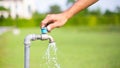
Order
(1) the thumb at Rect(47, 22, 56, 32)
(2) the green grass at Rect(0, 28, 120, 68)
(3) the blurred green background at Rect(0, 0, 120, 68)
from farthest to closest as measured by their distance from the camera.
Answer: (3) the blurred green background at Rect(0, 0, 120, 68) → (2) the green grass at Rect(0, 28, 120, 68) → (1) the thumb at Rect(47, 22, 56, 32)

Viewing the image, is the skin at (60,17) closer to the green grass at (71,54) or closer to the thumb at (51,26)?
the thumb at (51,26)

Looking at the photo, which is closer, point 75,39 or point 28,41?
point 28,41

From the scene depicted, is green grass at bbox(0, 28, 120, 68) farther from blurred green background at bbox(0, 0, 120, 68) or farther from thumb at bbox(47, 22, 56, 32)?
thumb at bbox(47, 22, 56, 32)

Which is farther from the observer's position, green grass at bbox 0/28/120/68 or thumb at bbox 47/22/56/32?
green grass at bbox 0/28/120/68

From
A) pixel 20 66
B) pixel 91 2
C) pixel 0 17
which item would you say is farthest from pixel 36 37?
pixel 0 17

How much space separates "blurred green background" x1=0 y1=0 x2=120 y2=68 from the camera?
13.8 ft

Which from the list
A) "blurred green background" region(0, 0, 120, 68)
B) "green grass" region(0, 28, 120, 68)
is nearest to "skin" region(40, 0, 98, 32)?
"green grass" region(0, 28, 120, 68)

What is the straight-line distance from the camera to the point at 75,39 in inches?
314

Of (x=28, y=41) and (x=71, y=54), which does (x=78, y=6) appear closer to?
(x=28, y=41)

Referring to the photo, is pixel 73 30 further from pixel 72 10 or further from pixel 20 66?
pixel 72 10

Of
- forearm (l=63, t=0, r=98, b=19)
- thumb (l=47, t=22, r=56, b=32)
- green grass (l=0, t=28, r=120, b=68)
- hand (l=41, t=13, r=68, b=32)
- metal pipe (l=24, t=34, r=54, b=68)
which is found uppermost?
green grass (l=0, t=28, r=120, b=68)

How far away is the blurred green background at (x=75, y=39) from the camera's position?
420 cm

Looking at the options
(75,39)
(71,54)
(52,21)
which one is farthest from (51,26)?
(75,39)

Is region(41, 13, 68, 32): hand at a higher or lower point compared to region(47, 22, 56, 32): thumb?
higher
